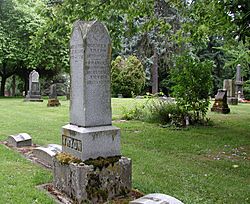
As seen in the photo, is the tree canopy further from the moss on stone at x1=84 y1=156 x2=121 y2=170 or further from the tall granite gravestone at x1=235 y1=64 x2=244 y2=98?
the tall granite gravestone at x1=235 y1=64 x2=244 y2=98

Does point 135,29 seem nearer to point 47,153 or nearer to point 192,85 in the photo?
point 192,85

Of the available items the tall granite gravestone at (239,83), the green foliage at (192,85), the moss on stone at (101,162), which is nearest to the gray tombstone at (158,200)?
the moss on stone at (101,162)

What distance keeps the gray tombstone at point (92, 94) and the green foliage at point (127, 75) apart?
25690 mm

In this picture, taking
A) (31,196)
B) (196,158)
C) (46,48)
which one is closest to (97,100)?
(31,196)

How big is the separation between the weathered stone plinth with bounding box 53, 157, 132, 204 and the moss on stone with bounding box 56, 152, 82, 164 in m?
0.06

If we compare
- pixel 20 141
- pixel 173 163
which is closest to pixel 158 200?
pixel 173 163

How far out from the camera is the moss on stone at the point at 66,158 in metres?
5.50

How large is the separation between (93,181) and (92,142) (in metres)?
0.59

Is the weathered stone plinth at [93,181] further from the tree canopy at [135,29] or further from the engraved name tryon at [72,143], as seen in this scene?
the tree canopy at [135,29]

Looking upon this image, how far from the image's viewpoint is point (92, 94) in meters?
5.52

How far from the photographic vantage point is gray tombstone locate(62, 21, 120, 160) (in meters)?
5.45

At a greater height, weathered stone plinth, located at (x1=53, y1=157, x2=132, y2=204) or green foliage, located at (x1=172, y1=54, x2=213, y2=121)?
green foliage, located at (x1=172, y1=54, x2=213, y2=121)

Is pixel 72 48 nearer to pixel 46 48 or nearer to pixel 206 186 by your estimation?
pixel 206 186

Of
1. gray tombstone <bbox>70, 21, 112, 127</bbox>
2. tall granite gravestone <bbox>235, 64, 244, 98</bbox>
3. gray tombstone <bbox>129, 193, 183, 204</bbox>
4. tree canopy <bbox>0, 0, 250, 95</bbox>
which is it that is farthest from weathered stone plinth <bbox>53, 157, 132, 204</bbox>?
tall granite gravestone <bbox>235, 64, 244, 98</bbox>
